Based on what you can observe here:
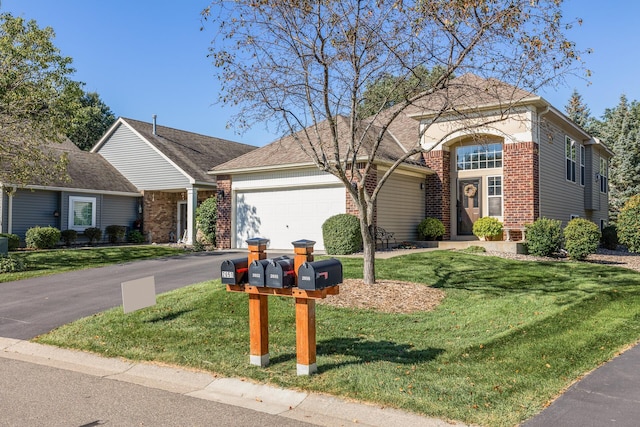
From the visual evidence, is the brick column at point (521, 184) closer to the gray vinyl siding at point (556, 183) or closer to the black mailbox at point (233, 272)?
the gray vinyl siding at point (556, 183)

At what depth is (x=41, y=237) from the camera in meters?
21.4

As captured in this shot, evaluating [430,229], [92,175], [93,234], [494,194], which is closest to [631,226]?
[494,194]

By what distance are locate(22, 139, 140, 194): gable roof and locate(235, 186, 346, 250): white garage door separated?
8376 mm

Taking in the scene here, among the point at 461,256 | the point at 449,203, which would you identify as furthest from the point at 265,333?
the point at 449,203

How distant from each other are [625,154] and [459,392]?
46547 mm

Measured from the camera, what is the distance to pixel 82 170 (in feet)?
84.5

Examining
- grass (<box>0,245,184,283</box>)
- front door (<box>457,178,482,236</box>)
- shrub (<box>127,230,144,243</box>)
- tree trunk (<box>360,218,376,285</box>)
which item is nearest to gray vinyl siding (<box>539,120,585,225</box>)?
front door (<box>457,178,482,236</box>)

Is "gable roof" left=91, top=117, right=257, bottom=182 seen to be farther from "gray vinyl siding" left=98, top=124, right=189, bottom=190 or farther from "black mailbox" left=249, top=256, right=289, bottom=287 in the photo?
"black mailbox" left=249, top=256, right=289, bottom=287

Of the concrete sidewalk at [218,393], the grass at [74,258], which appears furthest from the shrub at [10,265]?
the concrete sidewalk at [218,393]

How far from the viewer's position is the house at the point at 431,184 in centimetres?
1850

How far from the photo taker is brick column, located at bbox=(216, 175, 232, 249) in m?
21.4

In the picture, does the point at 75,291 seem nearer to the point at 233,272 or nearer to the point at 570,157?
the point at 233,272

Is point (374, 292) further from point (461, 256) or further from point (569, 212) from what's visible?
point (569, 212)

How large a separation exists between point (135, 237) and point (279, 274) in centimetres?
2262
